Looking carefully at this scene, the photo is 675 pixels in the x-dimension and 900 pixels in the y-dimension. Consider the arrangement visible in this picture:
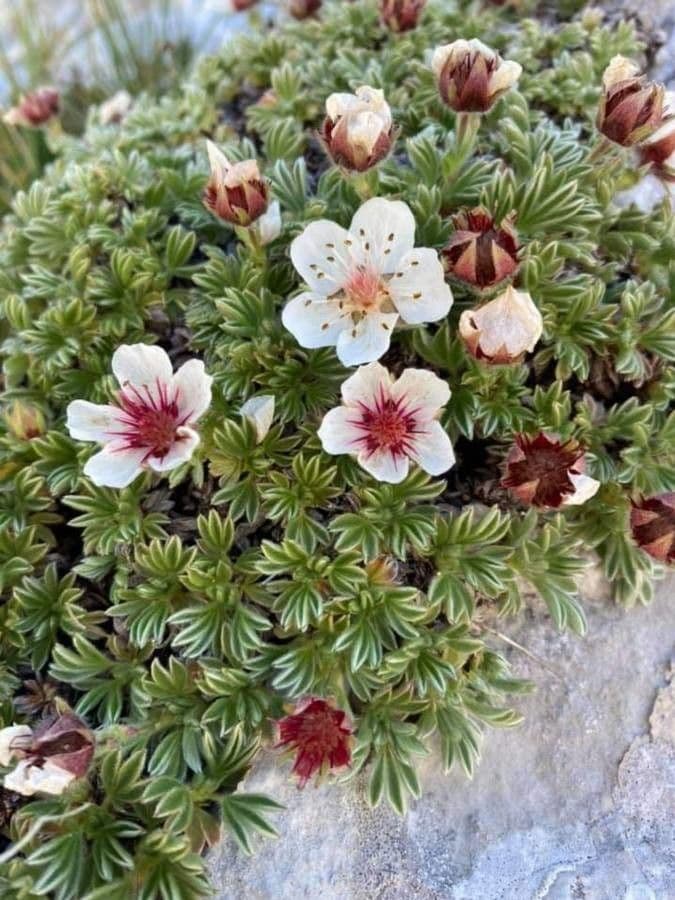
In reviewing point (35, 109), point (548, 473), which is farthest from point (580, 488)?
point (35, 109)

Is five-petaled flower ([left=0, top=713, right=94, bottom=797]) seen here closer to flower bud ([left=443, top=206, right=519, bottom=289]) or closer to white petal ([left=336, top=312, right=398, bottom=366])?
white petal ([left=336, top=312, right=398, bottom=366])

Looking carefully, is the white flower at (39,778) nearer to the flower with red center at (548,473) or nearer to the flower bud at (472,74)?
the flower with red center at (548,473)

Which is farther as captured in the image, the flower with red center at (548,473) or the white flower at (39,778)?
the flower with red center at (548,473)

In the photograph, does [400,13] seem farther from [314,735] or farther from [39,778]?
[39,778]

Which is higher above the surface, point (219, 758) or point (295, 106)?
point (295, 106)

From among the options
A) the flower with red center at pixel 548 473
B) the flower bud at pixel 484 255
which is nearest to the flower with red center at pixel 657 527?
the flower with red center at pixel 548 473

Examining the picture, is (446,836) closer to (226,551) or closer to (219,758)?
(219,758)

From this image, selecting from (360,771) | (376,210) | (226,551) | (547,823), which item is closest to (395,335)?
(376,210)

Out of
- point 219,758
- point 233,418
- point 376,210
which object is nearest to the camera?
point 219,758
